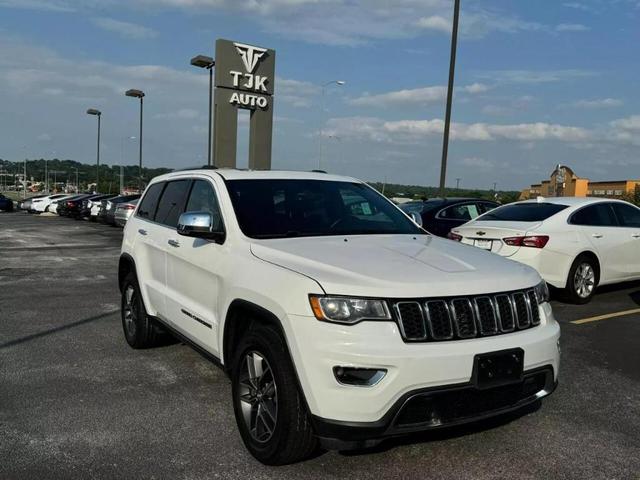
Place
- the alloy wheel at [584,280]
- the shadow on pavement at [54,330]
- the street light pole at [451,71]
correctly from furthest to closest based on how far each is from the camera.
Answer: the street light pole at [451,71]
the alloy wheel at [584,280]
the shadow on pavement at [54,330]

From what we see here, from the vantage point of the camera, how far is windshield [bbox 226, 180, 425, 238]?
4.21m

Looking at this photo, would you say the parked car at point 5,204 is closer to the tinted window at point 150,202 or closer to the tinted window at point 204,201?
the tinted window at point 150,202

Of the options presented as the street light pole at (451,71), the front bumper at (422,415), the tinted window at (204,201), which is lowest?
the front bumper at (422,415)

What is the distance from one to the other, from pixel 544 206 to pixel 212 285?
6142mm

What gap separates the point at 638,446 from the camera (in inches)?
148

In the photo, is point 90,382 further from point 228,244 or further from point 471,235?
point 471,235

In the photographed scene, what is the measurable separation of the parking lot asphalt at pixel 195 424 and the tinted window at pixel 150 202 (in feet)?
4.40

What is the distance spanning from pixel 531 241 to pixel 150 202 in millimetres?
4909

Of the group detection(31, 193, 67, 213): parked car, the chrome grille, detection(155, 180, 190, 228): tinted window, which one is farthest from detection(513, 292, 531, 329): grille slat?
detection(31, 193, 67, 213): parked car

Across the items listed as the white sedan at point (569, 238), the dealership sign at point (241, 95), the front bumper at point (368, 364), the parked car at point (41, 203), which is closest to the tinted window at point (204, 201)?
the front bumper at point (368, 364)

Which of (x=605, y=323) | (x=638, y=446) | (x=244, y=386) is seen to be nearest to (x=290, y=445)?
(x=244, y=386)

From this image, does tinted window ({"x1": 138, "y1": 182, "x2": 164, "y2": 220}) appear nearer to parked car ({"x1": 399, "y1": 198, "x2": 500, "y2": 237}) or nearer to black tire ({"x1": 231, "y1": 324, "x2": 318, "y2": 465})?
black tire ({"x1": 231, "y1": 324, "x2": 318, "y2": 465})

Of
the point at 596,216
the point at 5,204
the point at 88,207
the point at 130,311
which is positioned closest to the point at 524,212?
the point at 596,216

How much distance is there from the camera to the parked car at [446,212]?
1172 cm
